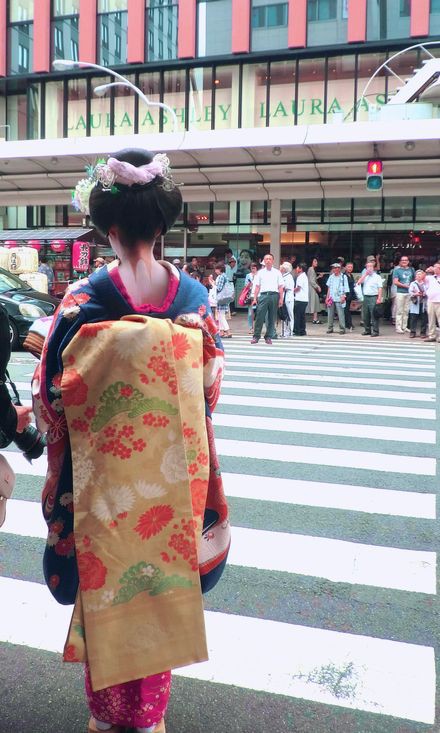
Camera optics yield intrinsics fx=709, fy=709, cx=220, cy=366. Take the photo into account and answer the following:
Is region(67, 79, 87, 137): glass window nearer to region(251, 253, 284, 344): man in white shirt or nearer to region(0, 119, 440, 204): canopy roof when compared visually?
region(0, 119, 440, 204): canopy roof

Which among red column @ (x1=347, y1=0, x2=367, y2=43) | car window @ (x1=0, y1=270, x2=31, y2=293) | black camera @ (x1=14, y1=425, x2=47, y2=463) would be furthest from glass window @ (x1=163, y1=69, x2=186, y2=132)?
black camera @ (x1=14, y1=425, x2=47, y2=463)

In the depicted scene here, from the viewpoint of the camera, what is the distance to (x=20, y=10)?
26.6 meters

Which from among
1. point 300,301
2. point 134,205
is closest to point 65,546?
point 134,205

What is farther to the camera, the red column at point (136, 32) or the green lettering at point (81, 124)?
the green lettering at point (81, 124)

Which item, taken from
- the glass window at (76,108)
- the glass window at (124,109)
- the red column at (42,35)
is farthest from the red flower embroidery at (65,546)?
the red column at (42,35)

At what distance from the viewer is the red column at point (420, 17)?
2205 cm

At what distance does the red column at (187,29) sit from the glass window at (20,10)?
604cm

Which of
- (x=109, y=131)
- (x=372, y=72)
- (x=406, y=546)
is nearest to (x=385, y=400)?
(x=406, y=546)

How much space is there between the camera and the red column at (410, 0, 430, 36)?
2205cm

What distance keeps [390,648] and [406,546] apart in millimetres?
1137

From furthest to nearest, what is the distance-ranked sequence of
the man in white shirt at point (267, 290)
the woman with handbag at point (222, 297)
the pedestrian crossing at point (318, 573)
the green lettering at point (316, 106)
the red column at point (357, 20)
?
1. the green lettering at point (316, 106)
2. the red column at point (357, 20)
3. the woman with handbag at point (222, 297)
4. the man in white shirt at point (267, 290)
5. the pedestrian crossing at point (318, 573)

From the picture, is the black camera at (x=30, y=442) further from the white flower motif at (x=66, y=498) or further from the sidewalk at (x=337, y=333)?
the sidewalk at (x=337, y=333)

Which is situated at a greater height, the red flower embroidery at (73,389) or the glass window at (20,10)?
the glass window at (20,10)

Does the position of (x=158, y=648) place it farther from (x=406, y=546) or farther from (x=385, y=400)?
(x=385, y=400)
